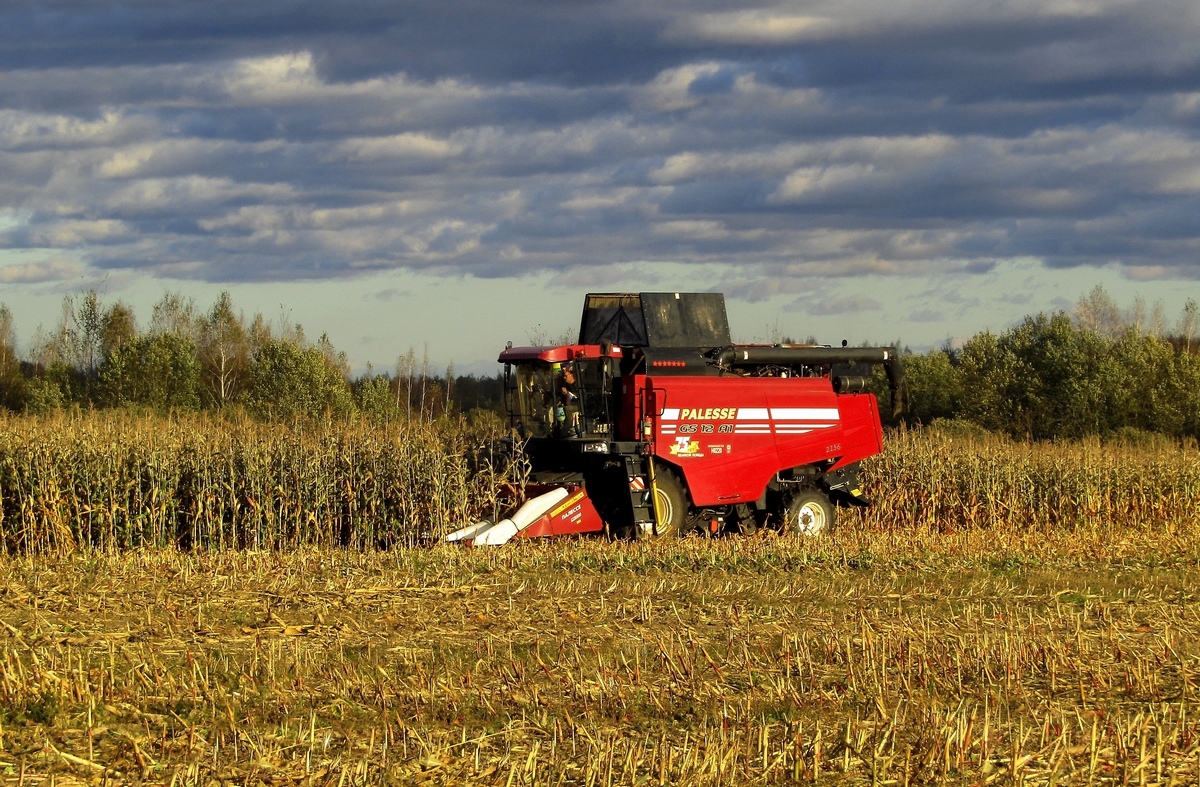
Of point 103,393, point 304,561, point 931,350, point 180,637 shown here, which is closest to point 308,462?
point 304,561

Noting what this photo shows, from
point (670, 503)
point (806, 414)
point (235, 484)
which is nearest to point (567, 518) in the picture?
point (670, 503)

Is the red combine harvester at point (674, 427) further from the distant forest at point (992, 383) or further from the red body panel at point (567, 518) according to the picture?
the distant forest at point (992, 383)

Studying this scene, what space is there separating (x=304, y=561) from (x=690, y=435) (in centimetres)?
520

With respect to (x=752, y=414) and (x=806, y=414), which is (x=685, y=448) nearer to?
(x=752, y=414)

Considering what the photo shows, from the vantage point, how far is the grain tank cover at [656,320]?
16.5 meters

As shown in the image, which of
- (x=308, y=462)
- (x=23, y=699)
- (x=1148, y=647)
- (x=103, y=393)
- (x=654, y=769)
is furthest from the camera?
(x=103, y=393)

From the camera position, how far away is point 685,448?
16.0 meters

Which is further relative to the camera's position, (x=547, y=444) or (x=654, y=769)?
(x=547, y=444)

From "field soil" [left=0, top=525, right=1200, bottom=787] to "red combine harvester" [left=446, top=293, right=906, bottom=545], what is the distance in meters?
2.73

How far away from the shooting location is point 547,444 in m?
16.3

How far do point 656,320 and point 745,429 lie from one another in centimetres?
179

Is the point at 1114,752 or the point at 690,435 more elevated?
the point at 690,435

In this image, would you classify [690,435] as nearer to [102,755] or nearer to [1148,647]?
[1148,647]

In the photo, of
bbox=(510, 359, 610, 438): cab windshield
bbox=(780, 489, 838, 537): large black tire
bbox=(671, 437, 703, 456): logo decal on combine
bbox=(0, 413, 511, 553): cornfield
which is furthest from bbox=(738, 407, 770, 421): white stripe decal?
bbox=(0, 413, 511, 553): cornfield
